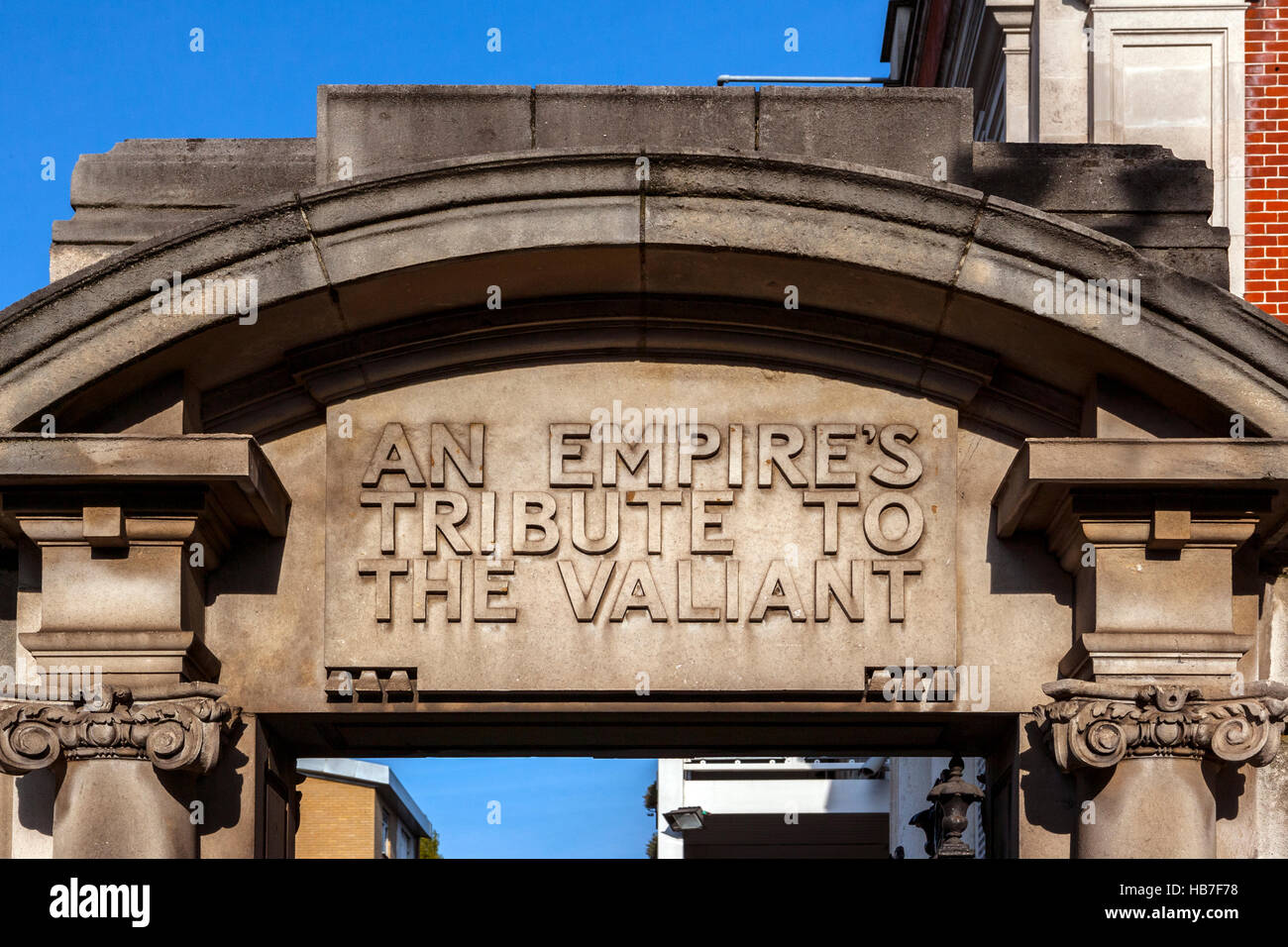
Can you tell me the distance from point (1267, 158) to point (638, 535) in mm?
5251

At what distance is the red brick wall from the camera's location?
11.0m

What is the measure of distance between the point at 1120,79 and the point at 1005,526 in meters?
→ 4.74

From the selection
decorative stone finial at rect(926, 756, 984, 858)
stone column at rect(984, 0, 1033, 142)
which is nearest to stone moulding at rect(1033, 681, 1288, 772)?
decorative stone finial at rect(926, 756, 984, 858)

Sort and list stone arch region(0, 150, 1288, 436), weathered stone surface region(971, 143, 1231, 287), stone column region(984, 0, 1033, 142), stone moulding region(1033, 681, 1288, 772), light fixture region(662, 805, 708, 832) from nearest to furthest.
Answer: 1. stone moulding region(1033, 681, 1288, 772)
2. stone arch region(0, 150, 1288, 436)
3. weathered stone surface region(971, 143, 1231, 287)
4. stone column region(984, 0, 1033, 142)
5. light fixture region(662, 805, 708, 832)

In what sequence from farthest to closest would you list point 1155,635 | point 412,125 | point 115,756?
point 412,125 < point 1155,635 < point 115,756

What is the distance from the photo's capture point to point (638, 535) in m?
8.75

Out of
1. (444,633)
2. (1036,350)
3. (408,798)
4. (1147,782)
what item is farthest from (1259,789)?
(408,798)

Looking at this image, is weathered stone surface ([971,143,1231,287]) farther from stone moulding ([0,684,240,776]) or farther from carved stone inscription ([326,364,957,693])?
stone moulding ([0,684,240,776])

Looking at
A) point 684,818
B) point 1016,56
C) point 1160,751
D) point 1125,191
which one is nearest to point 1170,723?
point 1160,751

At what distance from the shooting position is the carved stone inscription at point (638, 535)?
28.3ft

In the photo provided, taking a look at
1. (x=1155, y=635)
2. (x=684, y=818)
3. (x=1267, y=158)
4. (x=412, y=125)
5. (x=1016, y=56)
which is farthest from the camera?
(x=684, y=818)

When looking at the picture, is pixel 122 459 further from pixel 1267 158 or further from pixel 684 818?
pixel 684 818

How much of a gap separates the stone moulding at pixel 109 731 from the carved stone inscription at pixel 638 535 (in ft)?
2.75

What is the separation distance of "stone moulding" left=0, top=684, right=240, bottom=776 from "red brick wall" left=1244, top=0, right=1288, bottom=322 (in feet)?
21.8
